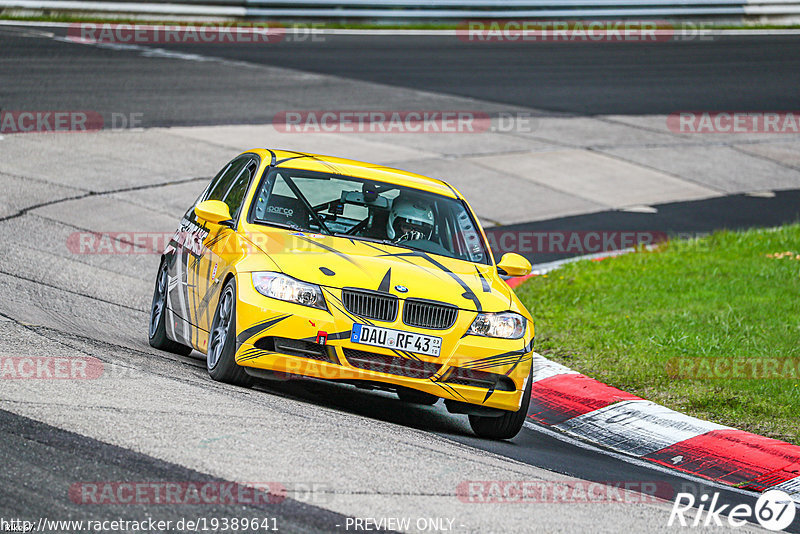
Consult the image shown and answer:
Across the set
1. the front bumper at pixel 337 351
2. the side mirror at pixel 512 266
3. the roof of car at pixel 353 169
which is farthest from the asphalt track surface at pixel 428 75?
the front bumper at pixel 337 351

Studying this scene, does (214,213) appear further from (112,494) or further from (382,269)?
(112,494)

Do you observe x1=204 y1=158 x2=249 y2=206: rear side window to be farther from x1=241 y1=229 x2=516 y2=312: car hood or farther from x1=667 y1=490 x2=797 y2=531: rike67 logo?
x1=667 y1=490 x2=797 y2=531: rike67 logo

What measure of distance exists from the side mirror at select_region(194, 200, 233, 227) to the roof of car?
0.67m

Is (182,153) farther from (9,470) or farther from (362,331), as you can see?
(9,470)

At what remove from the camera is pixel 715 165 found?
842 inches

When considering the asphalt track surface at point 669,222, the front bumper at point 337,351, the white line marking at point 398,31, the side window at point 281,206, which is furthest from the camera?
the white line marking at point 398,31

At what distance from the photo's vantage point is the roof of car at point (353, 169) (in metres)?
8.88

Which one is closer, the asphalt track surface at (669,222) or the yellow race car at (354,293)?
the yellow race car at (354,293)

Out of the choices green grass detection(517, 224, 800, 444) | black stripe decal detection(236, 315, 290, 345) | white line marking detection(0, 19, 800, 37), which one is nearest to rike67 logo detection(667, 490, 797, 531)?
green grass detection(517, 224, 800, 444)

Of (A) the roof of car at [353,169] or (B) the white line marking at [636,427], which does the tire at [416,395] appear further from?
(A) the roof of car at [353,169]

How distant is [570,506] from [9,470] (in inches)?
101

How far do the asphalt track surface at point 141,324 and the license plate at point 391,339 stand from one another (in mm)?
461

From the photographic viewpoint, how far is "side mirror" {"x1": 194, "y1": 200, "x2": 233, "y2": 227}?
27.2 ft

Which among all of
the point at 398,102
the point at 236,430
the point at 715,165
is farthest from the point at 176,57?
the point at 236,430
